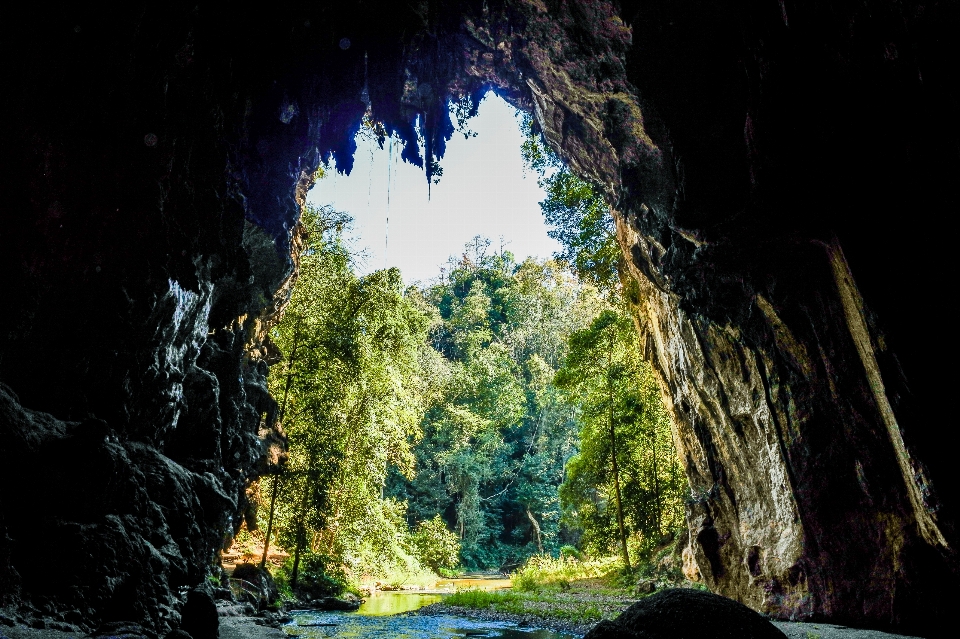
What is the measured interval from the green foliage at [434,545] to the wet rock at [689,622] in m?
25.8

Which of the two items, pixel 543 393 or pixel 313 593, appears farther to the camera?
pixel 543 393

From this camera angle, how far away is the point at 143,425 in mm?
9297

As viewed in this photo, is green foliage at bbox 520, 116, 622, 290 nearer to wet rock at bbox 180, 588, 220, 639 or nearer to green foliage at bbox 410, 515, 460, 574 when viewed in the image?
wet rock at bbox 180, 588, 220, 639

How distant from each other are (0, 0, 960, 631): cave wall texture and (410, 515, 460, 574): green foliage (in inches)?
741

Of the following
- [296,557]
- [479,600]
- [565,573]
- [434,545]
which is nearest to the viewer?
[479,600]

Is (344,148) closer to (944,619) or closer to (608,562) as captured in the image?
(944,619)

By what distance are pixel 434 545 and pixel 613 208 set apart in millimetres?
23251

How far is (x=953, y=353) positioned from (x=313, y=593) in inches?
679

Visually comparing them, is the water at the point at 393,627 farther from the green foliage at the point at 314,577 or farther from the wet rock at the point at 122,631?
the wet rock at the point at 122,631

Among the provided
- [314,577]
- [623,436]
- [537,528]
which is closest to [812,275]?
[623,436]

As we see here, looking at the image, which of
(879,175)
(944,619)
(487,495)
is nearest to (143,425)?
(879,175)

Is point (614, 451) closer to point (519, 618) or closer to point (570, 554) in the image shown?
point (519, 618)

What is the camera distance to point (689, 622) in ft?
17.3

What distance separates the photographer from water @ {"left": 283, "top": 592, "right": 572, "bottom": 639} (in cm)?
1085
